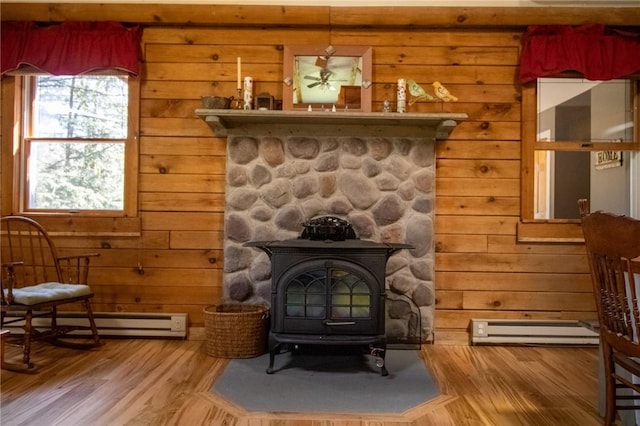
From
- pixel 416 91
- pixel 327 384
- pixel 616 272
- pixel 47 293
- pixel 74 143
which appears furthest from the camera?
pixel 74 143

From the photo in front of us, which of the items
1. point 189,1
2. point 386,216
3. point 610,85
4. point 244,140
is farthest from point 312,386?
point 610,85

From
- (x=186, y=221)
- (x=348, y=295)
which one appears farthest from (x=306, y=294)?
(x=186, y=221)

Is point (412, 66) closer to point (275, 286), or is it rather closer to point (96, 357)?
point (275, 286)

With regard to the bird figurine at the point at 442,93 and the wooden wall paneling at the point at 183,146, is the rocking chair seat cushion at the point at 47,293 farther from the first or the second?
the bird figurine at the point at 442,93

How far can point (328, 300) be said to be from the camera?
2.61 meters

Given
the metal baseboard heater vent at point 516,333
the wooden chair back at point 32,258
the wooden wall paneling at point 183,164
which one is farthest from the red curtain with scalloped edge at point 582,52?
the wooden chair back at point 32,258

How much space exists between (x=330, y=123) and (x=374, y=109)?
0.36 meters

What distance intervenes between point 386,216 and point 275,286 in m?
1.05

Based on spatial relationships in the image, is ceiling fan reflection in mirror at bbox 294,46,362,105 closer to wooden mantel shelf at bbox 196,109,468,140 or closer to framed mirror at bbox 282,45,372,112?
framed mirror at bbox 282,45,372,112

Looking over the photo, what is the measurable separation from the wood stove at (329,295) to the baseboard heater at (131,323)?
100cm

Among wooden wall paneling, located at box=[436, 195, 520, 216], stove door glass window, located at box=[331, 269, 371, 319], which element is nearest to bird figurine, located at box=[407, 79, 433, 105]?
wooden wall paneling, located at box=[436, 195, 520, 216]

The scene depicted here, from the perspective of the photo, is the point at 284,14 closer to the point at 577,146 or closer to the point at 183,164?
the point at 183,164

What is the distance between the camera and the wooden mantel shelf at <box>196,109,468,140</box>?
3.01m

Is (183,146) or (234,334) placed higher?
(183,146)
